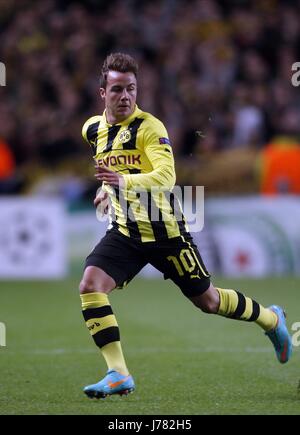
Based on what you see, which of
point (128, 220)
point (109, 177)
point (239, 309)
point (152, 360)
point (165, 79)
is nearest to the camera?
point (109, 177)

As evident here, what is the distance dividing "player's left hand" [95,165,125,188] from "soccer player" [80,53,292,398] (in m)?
0.13

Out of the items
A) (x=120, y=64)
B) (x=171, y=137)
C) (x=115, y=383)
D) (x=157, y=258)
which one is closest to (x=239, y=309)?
(x=157, y=258)

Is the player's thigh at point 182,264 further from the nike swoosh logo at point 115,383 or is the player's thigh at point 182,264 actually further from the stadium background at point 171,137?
the stadium background at point 171,137

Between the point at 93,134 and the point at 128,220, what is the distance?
649mm

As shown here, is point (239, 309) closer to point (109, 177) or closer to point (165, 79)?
point (109, 177)

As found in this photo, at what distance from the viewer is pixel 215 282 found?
13.3m

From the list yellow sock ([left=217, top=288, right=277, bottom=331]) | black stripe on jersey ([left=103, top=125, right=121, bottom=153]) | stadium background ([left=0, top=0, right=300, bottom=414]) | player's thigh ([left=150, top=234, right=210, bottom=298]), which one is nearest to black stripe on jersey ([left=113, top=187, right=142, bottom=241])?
player's thigh ([left=150, top=234, right=210, bottom=298])

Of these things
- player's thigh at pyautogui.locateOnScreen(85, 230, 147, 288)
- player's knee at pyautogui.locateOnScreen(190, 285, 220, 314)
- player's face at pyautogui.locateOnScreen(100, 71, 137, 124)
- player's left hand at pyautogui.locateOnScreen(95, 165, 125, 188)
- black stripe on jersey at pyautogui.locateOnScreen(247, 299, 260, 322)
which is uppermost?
player's face at pyautogui.locateOnScreen(100, 71, 137, 124)

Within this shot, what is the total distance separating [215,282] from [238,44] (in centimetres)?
500

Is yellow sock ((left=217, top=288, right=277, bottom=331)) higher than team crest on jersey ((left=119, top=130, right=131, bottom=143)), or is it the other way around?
team crest on jersey ((left=119, top=130, right=131, bottom=143))

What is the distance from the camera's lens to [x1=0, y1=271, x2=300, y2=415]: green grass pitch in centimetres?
570

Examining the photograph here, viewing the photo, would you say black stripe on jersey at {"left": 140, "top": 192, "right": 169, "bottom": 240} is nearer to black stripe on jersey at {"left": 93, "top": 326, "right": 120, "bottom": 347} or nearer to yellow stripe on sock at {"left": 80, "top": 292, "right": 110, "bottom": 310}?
yellow stripe on sock at {"left": 80, "top": 292, "right": 110, "bottom": 310}

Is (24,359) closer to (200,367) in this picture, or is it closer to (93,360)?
(93,360)

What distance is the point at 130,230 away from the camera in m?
6.14
